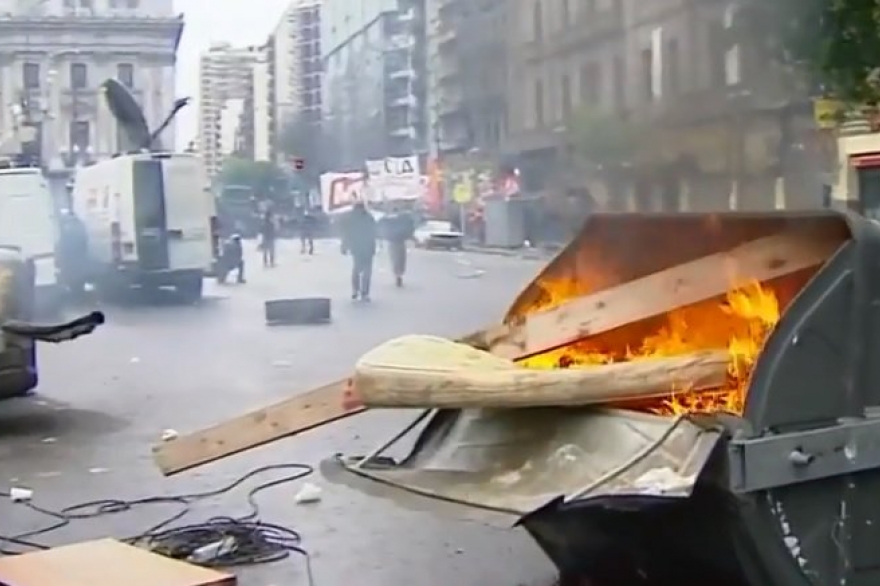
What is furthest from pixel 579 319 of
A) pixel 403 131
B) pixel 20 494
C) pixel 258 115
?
pixel 20 494

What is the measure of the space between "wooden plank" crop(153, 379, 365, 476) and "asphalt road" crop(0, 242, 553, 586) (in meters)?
0.66

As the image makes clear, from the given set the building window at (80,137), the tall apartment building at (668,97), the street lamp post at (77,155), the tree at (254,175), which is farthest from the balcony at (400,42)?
the building window at (80,137)

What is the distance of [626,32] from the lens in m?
3.14

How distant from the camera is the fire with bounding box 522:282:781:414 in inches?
127

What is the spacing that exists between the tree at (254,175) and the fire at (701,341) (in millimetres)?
2457

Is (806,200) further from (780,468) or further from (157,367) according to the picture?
(157,367)

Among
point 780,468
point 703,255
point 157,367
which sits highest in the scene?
point 703,255

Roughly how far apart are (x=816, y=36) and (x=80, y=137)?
13.9 meters

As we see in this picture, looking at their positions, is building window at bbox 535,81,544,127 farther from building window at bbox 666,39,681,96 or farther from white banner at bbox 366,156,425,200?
white banner at bbox 366,156,425,200

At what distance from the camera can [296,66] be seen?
5395 mm

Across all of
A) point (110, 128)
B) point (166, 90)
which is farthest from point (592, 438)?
point (110, 128)

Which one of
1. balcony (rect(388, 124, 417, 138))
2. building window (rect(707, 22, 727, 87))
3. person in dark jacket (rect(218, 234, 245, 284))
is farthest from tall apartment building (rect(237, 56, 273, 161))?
person in dark jacket (rect(218, 234, 245, 284))

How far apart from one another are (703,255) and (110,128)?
A: 42.4 ft

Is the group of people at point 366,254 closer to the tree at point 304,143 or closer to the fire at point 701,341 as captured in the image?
the tree at point 304,143
